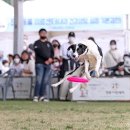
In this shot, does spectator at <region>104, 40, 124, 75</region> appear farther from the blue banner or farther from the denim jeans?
the blue banner

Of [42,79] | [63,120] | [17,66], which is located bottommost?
A: [63,120]

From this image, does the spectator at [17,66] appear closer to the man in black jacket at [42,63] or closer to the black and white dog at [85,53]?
the man in black jacket at [42,63]

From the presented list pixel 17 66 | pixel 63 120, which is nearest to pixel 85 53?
pixel 63 120

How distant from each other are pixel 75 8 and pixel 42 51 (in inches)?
232

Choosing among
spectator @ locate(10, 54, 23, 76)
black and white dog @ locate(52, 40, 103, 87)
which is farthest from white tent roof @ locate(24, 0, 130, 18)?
black and white dog @ locate(52, 40, 103, 87)

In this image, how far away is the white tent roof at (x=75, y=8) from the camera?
62.1 feet

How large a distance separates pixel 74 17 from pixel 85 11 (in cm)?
59

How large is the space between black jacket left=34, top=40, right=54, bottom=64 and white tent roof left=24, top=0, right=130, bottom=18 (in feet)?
17.9

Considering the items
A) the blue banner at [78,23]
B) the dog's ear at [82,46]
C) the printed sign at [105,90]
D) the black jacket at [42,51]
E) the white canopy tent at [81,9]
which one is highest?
the white canopy tent at [81,9]

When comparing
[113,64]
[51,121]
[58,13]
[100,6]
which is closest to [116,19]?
[100,6]

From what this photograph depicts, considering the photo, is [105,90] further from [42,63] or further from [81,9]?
[81,9]

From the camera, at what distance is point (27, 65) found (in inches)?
623

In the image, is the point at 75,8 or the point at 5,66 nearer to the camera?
the point at 5,66

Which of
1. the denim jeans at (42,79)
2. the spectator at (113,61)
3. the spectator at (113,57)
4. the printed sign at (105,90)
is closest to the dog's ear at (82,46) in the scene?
the denim jeans at (42,79)
